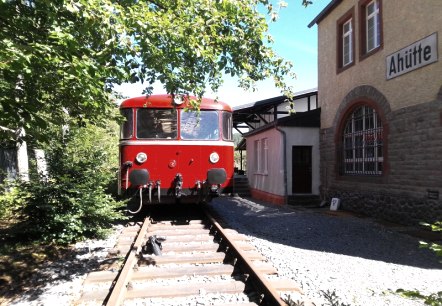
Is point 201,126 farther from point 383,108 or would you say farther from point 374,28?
point 374,28

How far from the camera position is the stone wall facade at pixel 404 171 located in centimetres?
777

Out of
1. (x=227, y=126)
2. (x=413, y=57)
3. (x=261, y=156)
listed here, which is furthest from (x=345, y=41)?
(x=227, y=126)

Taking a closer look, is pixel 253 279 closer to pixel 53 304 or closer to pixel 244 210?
pixel 53 304

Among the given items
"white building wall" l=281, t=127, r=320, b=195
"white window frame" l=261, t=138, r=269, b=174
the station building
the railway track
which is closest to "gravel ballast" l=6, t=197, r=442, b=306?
the railway track

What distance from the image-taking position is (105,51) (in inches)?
145

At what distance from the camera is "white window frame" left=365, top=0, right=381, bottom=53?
10242 millimetres

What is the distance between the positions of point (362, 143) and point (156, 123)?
6.06m

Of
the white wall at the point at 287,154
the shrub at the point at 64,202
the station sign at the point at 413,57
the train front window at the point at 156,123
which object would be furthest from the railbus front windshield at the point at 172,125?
the white wall at the point at 287,154

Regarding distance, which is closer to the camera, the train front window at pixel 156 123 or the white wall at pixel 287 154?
the train front window at pixel 156 123

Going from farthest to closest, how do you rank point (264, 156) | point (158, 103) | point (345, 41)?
point (264, 156)
point (345, 41)
point (158, 103)

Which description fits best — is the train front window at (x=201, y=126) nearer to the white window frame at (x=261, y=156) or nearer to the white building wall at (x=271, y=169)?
the white building wall at (x=271, y=169)

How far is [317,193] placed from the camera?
1319 centimetres

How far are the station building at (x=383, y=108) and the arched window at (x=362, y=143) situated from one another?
3 cm

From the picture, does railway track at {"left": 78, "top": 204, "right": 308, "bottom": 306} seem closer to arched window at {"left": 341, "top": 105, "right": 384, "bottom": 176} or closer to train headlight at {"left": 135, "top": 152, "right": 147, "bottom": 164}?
train headlight at {"left": 135, "top": 152, "right": 147, "bottom": 164}
